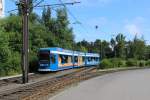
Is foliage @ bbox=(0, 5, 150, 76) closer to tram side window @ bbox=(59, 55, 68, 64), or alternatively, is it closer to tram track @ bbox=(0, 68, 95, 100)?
tram side window @ bbox=(59, 55, 68, 64)

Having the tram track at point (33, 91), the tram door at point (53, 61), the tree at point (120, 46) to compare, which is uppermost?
the tree at point (120, 46)

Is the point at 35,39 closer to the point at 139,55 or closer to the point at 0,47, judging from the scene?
the point at 0,47

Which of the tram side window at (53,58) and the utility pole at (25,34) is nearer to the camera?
the utility pole at (25,34)

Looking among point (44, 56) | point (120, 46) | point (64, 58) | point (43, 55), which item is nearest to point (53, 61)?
point (44, 56)

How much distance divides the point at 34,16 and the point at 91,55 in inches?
817

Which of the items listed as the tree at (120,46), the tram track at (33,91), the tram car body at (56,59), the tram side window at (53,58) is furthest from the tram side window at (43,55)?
the tree at (120,46)

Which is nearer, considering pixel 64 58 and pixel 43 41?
pixel 64 58

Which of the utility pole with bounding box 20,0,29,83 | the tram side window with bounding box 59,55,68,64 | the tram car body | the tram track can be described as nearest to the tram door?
the tram car body

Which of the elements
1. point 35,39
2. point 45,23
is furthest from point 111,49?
point 35,39

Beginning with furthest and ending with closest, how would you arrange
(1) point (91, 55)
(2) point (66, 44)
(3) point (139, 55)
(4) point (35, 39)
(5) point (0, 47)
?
(3) point (139, 55) < (2) point (66, 44) < (1) point (91, 55) < (4) point (35, 39) < (5) point (0, 47)

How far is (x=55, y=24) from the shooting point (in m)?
101

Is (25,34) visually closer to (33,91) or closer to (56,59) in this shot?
(33,91)

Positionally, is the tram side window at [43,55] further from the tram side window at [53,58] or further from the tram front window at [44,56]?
the tram side window at [53,58]

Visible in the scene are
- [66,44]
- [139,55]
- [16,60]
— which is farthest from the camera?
[139,55]
